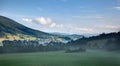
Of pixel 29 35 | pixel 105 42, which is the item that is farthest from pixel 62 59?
pixel 29 35

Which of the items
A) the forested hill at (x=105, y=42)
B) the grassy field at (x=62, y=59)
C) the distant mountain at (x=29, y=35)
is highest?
the distant mountain at (x=29, y=35)

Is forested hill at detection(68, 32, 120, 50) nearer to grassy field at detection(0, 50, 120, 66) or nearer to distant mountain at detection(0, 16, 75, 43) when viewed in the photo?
grassy field at detection(0, 50, 120, 66)

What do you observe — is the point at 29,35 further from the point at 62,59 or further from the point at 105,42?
the point at 105,42

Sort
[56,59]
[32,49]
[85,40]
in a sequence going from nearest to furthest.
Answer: [56,59] < [85,40] < [32,49]

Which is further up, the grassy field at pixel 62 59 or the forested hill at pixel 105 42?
the forested hill at pixel 105 42

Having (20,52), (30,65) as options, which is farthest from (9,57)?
(30,65)

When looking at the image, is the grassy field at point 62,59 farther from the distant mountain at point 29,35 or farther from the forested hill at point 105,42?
the distant mountain at point 29,35

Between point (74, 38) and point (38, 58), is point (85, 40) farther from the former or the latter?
point (38, 58)

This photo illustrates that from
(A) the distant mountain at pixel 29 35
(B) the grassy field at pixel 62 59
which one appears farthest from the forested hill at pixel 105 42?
(A) the distant mountain at pixel 29 35
